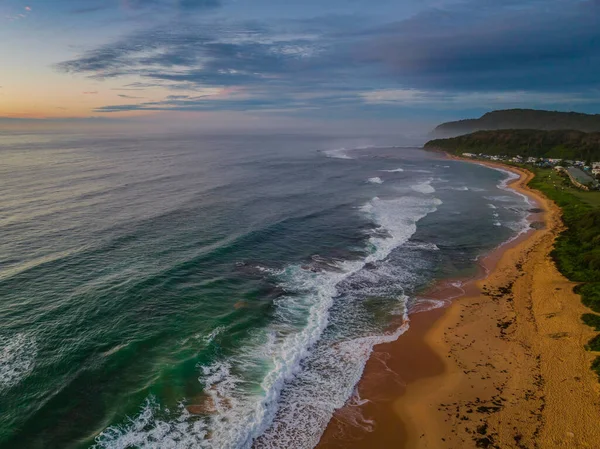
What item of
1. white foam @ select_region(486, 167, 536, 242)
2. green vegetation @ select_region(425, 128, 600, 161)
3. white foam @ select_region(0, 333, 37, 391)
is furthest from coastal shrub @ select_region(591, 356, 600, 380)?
green vegetation @ select_region(425, 128, 600, 161)

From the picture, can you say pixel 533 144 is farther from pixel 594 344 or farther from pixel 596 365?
pixel 596 365

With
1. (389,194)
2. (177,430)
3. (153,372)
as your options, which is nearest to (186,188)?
(389,194)

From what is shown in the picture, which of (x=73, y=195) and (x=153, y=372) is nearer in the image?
(x=153, y=372)

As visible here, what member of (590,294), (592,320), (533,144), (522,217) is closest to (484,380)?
(592,320)

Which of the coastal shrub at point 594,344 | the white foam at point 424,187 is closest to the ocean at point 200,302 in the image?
the coastal shrub at point 594,344

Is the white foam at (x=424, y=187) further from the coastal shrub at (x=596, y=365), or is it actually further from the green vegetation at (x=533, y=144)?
the green vegetation at (x=533, y=144)

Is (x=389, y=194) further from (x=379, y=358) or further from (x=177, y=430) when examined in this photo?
(x=177, y=430)
